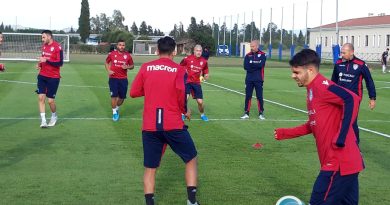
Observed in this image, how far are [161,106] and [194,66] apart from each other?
28.9 ft

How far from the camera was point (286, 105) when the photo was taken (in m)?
19.8

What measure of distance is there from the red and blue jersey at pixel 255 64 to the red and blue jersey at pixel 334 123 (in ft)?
35.0

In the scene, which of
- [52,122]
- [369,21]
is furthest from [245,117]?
[369,21]

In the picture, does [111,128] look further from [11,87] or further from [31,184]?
[11,87]

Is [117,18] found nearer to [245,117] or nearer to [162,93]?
[245,117]

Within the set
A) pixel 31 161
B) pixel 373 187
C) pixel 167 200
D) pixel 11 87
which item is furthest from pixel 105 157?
pixel 11 87

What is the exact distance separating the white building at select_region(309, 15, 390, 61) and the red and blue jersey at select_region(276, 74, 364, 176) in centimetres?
7583

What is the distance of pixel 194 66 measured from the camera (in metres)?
15.7

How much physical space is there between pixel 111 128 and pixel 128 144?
2.29 m

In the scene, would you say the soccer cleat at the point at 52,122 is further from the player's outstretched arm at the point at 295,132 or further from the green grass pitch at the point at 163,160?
the player's outstretched arm at the point at 295,132

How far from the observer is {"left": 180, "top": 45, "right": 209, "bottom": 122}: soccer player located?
15.7 metres

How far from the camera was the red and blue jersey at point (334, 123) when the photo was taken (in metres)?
5.48

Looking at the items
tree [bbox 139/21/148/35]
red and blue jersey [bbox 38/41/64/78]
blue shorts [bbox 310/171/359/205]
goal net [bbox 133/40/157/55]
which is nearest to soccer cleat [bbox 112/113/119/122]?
red and blue jersey [bbox 38/41/64/78]

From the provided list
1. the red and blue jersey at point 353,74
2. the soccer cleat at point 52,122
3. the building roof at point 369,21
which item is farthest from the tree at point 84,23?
the red and blue jersey at point 353,74
